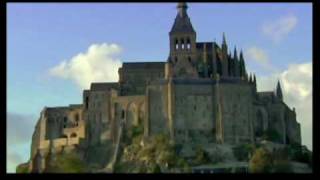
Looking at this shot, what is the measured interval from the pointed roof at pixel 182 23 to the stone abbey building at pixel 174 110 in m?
0.37

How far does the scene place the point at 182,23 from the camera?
51.3 m

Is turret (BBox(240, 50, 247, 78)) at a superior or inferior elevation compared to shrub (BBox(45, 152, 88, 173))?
superior

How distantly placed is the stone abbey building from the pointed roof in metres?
0.37

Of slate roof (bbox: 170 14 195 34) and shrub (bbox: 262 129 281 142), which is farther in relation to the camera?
slate roof (bbox: 170 14 195 34)

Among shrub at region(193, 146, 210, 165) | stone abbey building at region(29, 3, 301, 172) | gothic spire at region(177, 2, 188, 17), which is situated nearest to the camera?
shrub at region(193, 146, 210, 165)

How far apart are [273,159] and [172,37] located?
39.4 ft

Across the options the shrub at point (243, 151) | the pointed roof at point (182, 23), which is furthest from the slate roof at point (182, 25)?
the shrub at point (243, 151)

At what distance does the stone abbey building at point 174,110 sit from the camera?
44.0 metres

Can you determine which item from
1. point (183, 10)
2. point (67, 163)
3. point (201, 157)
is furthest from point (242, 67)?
→ point (67, 163)

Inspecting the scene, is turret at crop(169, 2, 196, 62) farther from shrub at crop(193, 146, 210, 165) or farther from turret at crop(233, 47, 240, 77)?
shrub at crop(193, 146, 210, 165)

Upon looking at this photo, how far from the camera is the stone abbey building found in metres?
44.0

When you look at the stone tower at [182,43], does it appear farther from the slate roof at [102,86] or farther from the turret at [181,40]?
the slate roof at [102,86]

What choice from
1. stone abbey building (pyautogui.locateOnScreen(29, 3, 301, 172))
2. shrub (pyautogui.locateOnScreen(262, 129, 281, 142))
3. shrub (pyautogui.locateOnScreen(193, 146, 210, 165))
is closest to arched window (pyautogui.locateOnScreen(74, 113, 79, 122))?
stone abbey building (pyautogui.locateOnScreen(29, 3, 301, 172))
